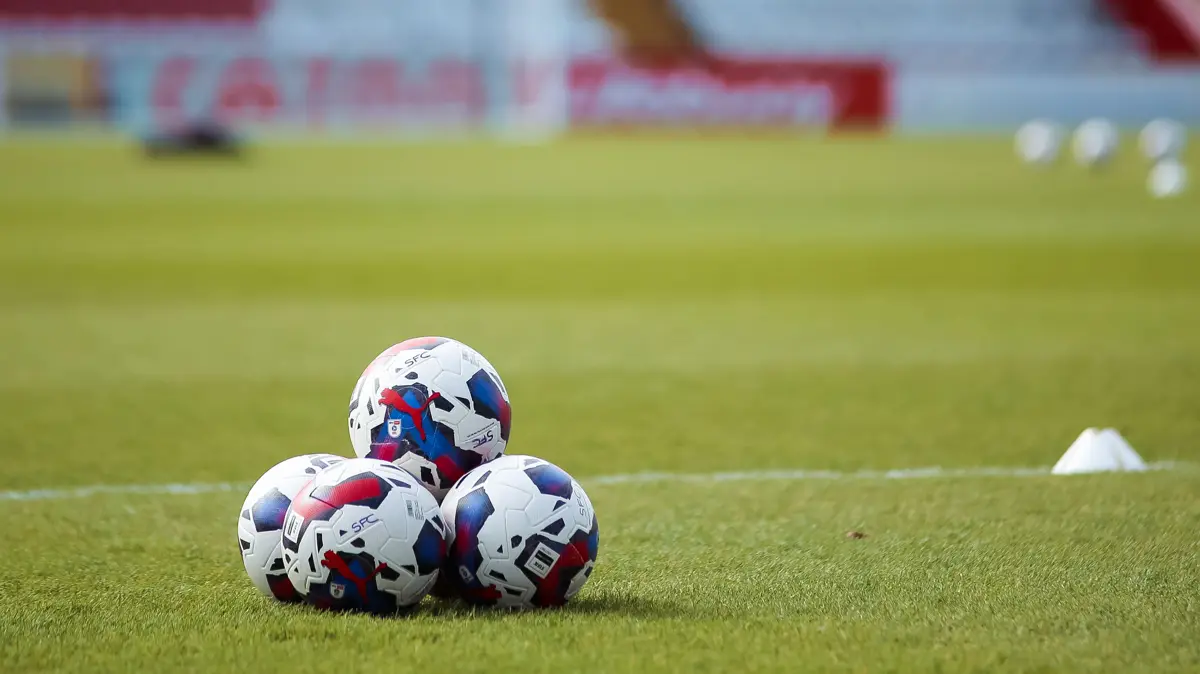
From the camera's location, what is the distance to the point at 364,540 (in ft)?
14.4

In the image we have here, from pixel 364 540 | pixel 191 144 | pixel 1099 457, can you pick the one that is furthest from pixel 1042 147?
pixel 364 540

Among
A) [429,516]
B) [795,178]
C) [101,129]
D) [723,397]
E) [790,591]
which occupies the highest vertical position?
[429,516]

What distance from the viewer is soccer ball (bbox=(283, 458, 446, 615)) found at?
4402 mm

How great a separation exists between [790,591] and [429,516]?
118 centimetres

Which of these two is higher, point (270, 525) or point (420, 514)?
point (420, 514)

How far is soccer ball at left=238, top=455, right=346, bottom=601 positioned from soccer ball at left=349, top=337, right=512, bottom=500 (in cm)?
18

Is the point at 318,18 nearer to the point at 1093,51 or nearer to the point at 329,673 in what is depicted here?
the point at 1093,51

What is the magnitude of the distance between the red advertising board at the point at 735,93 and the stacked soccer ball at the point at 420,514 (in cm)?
4061

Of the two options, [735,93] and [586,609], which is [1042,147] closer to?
[735,93]

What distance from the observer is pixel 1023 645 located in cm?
431

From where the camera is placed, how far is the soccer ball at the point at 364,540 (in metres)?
4.40

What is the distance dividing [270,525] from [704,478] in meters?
2.83

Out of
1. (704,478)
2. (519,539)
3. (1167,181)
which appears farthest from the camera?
(1167,181)

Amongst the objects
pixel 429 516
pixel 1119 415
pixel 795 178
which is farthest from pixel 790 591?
pixel 795 178
